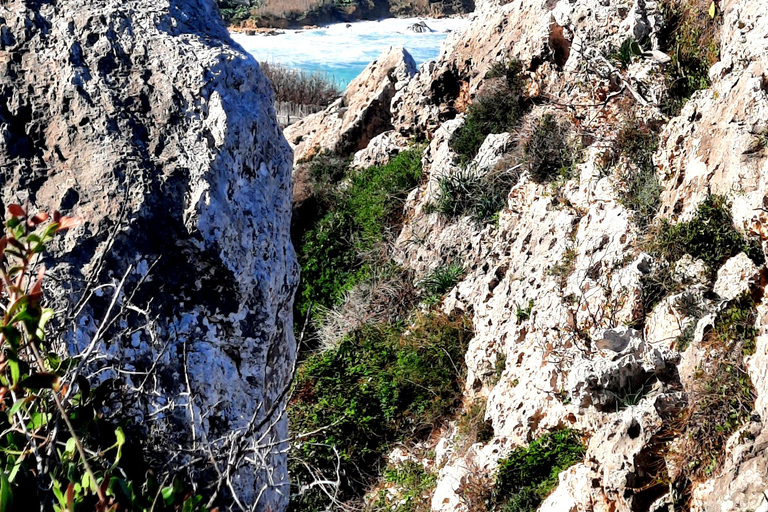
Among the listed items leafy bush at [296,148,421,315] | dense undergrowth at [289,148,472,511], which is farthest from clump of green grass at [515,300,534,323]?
leafy bush at [296,148,421,315]

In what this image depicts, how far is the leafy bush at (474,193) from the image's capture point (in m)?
7.36

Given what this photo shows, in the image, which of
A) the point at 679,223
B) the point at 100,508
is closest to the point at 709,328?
the point at 679,223

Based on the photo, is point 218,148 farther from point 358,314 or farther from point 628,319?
point 358,314

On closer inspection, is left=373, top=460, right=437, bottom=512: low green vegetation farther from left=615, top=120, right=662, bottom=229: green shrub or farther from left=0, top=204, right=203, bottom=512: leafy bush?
left=0, top=204, right=203, bottom=512: leafy bush

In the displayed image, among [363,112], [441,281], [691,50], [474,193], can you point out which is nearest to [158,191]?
[441,281]

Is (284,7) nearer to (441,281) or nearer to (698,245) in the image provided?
(441,281)

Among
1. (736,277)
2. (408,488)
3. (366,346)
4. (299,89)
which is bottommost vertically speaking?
(408,488)

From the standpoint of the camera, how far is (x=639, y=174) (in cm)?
565

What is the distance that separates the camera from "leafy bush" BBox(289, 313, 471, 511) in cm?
607

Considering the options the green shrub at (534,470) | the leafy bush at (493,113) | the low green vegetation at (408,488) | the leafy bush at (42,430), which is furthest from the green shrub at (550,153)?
the leafy bush at (42,430)

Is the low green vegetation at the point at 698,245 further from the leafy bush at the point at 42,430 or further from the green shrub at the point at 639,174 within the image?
the leafy bush at the point at 42,430

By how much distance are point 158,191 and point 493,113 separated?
585 centimetres

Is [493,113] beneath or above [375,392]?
above

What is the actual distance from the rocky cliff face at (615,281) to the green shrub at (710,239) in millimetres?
20
